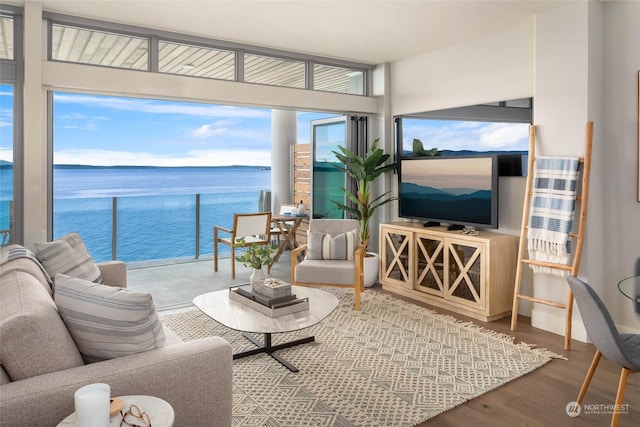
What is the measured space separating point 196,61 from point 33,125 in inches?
63.0

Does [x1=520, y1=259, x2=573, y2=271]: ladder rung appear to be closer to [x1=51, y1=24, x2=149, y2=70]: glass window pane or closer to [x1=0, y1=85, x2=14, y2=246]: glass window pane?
[x1=51, y1=24, x2=149, y2=70]: glass window pane

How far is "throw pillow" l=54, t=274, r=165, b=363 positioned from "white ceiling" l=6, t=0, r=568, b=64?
8.81 ft

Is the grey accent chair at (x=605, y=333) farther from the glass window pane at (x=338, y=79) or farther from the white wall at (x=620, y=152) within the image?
the glass window pane at (x=338, y=79)

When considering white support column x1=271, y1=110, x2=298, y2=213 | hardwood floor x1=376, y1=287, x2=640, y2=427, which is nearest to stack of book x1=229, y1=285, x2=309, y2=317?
hardwood floor x1=376, y1=287, x2=640, y2=427

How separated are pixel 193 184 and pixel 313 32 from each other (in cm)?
754

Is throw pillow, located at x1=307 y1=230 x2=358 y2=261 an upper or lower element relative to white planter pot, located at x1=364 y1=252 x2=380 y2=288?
upper

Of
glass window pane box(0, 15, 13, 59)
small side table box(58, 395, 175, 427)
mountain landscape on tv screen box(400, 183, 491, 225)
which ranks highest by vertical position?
glass window pane box(0, 15, 13, 59)

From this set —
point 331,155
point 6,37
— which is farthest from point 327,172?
point 6,37

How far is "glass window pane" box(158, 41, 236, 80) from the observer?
174 inches

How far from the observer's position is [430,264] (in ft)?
15.3

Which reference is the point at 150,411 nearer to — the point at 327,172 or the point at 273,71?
the point at 273,71

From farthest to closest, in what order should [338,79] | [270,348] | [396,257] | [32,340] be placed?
[338,79], [396,257], [270,348], [32,340]

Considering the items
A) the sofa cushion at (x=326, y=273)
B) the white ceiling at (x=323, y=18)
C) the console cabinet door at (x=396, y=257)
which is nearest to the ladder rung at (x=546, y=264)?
the console cabinet door at (x=396, y=257)

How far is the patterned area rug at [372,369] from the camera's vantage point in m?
2.56
